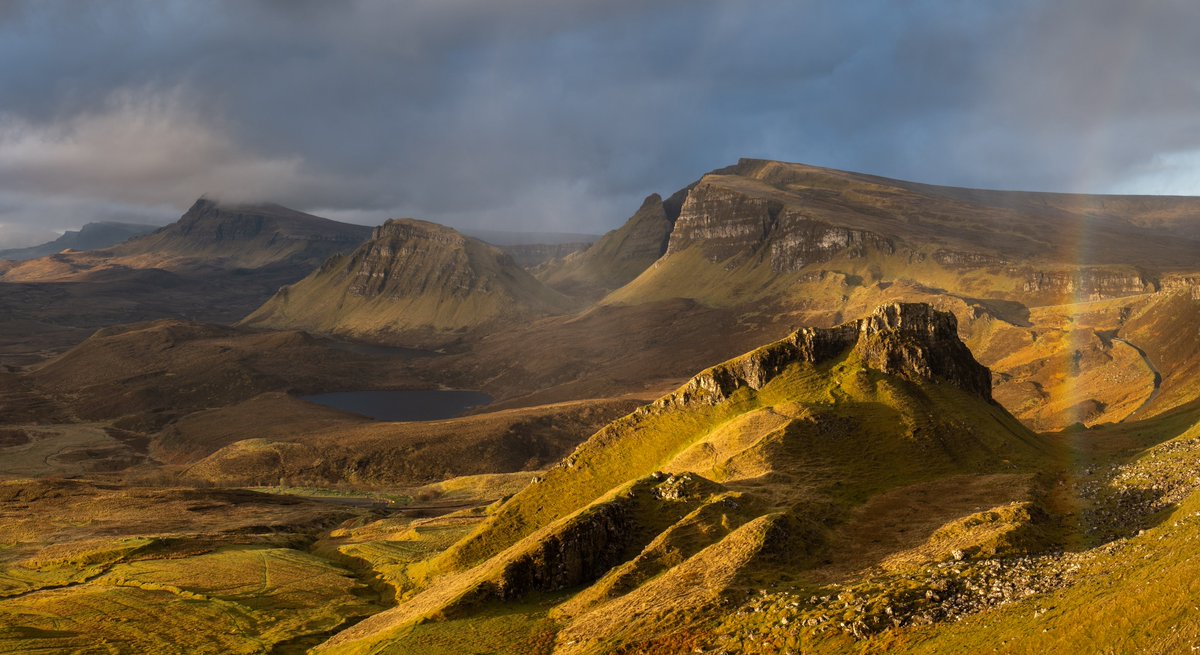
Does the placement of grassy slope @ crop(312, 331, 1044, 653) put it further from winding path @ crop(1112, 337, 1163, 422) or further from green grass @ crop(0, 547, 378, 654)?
winding path @ crop(1112, 337, 1163, 422)

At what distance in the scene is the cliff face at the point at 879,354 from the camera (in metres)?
72.8

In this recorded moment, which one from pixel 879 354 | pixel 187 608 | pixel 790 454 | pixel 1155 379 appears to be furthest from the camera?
pixel 1155 379

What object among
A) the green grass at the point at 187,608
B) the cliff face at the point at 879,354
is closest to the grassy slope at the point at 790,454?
the cliff face at the point at 879,354

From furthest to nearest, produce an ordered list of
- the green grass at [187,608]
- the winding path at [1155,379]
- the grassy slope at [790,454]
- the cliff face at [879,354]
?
1. the winding path at [1155,379]
2. the cliff face at [879,354]
3. the green grass at [187,608]
4. the grassy slope at [790,454]

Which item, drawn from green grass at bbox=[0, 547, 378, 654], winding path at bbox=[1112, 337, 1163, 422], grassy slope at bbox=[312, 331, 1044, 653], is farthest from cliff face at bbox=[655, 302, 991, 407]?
winding path at bbox=[1112, 337, 1163, 422]

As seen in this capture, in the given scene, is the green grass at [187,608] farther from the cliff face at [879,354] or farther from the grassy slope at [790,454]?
the cliff face at [879,354]

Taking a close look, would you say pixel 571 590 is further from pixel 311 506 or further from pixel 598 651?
pixel 311 506

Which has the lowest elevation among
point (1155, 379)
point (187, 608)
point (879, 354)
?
point (187, 608)

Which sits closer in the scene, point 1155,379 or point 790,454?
point 790,454

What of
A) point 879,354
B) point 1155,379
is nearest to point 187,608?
point 879,354

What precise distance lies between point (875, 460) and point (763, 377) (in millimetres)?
17505

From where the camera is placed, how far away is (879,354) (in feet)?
241

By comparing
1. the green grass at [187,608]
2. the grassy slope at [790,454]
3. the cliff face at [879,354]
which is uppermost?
the cliff face at [879,354]

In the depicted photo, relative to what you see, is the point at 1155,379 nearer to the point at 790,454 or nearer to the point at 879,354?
the point at 879,354
